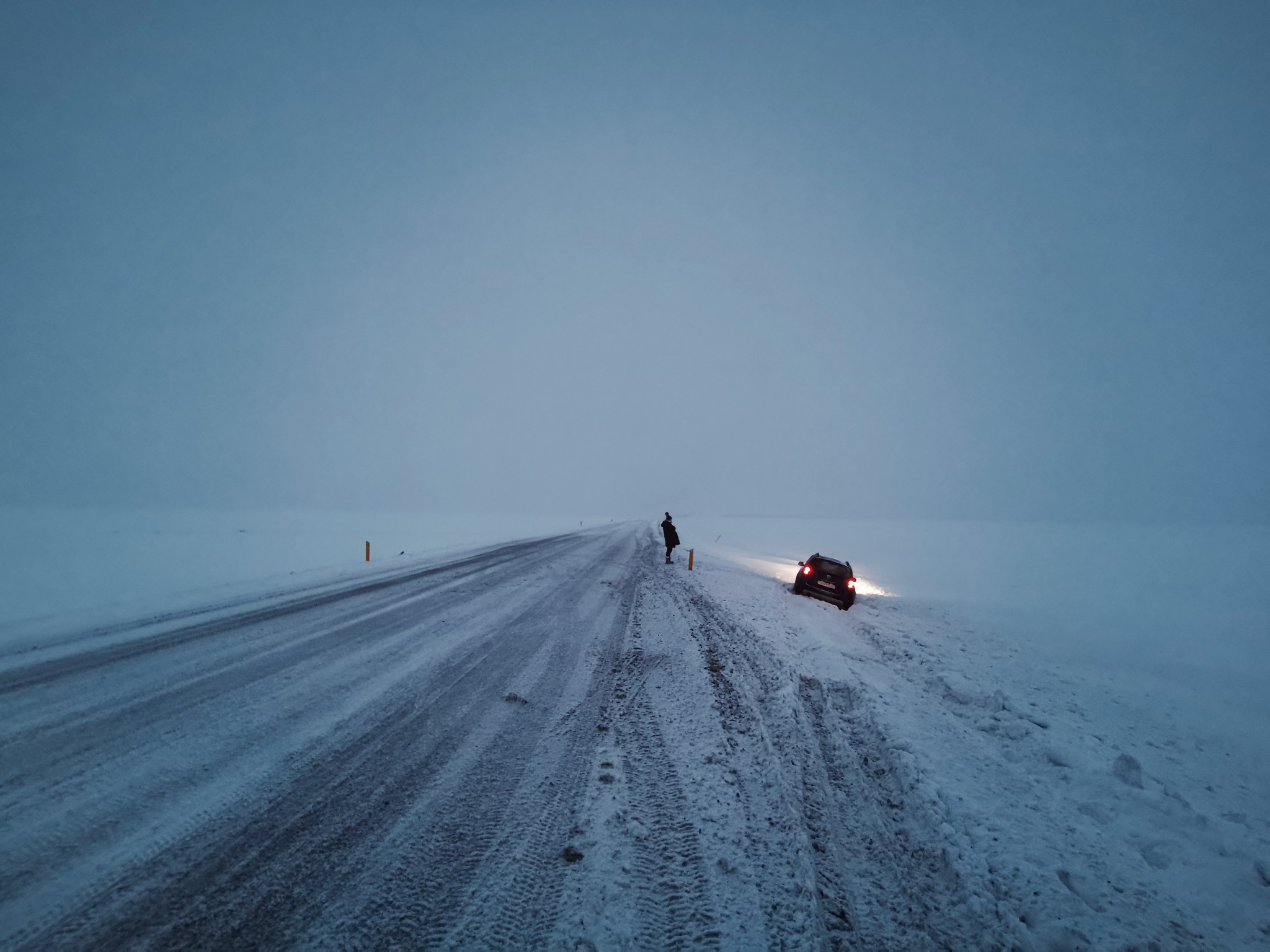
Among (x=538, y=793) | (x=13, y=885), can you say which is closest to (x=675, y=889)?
(x=538, y=793)

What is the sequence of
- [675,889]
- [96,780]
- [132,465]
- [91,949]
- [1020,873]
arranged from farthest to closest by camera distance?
1. [132,465]
2. [96,780]
3. [1020,873]
4. [675,889]
5. [91,949]

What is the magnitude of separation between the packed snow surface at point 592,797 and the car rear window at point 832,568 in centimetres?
476

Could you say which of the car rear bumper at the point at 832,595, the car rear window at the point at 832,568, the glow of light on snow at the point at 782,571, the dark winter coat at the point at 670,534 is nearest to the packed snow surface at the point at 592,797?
the car rear bumper at the point at 832,595

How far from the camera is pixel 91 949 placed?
108 inches

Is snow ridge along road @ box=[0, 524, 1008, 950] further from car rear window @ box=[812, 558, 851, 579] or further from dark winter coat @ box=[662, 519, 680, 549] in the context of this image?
dark winter coat @ box=[662, 519, 680, 549]

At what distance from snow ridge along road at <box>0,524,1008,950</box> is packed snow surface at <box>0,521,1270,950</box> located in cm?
2

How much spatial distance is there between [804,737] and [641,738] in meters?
1.88

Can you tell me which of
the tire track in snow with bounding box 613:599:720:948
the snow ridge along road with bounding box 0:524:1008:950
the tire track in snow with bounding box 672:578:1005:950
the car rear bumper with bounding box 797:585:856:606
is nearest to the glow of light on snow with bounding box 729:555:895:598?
the car rear bumper with bounding box 797:585:856:606

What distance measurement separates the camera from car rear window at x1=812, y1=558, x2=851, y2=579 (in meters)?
14.0

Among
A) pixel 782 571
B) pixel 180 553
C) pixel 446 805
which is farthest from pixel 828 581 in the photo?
pixel 180 553

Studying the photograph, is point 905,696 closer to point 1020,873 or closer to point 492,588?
point 1020,873

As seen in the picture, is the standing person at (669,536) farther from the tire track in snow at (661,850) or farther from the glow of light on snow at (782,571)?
the tire track in snow at (661,850)

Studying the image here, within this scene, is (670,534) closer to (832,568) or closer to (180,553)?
(832,568)

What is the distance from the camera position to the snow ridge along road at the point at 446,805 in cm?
310
